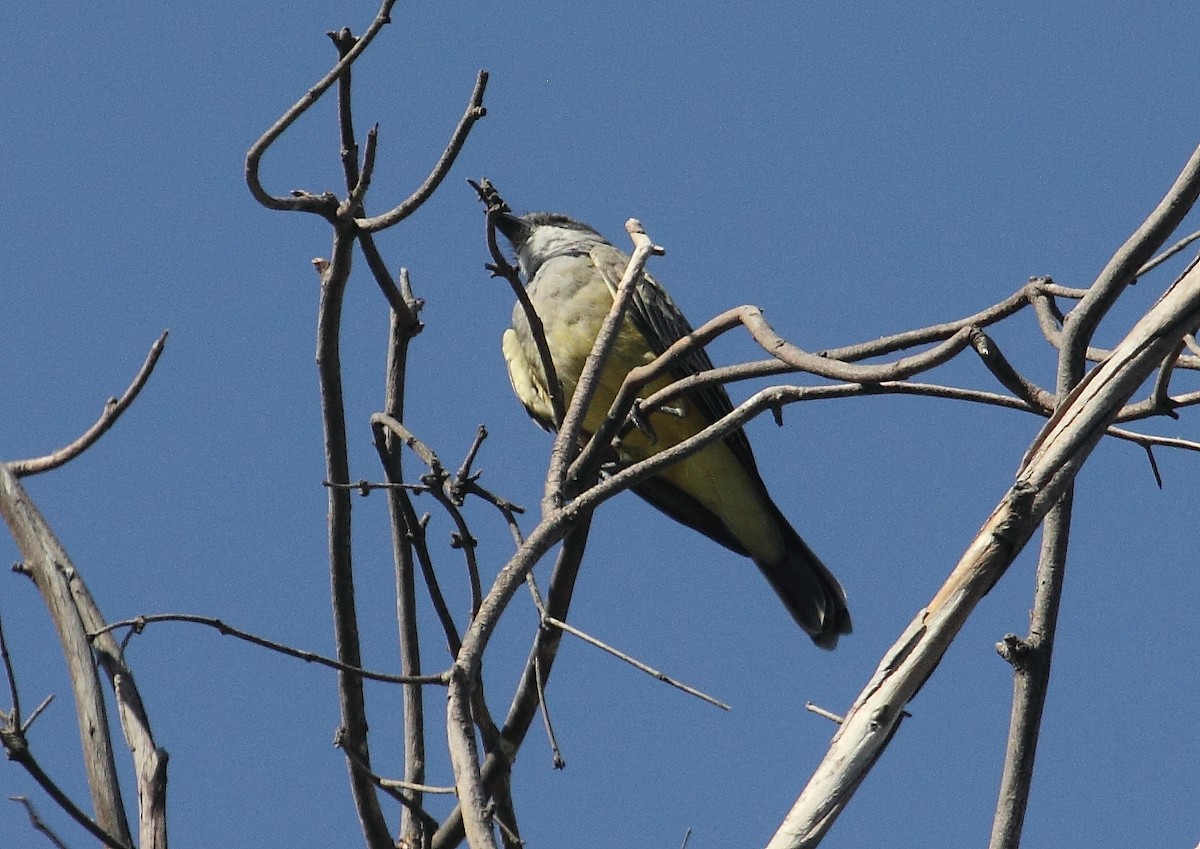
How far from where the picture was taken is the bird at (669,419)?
5547 millimetres

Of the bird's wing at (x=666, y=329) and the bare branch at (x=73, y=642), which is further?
the bird's wing at (x=666, y=329)

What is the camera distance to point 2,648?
106 inches

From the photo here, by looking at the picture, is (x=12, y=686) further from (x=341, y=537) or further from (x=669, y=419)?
(x=669, y=419)

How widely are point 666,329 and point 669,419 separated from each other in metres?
0.35

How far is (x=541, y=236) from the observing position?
269 inches

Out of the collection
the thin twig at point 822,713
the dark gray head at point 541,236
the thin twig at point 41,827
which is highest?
the dark gray head at point 541,236

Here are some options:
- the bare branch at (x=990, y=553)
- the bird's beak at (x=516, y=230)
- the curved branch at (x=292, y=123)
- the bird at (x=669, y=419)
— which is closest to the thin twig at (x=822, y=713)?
the bare branch at (x=990, y=553)

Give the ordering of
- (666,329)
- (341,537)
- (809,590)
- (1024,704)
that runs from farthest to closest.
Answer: (809,590) → (666,329) → (341,537) → (1024,704)

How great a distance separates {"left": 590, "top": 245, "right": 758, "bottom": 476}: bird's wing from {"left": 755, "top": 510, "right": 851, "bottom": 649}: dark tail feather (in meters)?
0.35

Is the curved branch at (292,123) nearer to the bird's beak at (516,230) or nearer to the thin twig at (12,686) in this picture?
the thin twig at (12,686)

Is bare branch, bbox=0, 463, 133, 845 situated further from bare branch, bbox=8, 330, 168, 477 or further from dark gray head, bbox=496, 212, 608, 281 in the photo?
dark gray head, bbox=496, 212, 608, 281

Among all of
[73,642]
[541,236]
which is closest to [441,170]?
[73,642]

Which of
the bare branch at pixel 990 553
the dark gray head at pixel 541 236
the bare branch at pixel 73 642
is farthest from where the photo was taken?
the dark gray head at pixel 541 236

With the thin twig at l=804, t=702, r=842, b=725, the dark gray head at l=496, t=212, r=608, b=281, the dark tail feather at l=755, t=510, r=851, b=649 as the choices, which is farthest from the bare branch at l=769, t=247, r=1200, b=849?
the dark gray head at l=496, t=212, r=608, b=281
